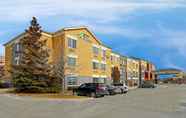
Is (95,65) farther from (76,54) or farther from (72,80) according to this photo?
(72,80)

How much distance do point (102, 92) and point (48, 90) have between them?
7.70 meters

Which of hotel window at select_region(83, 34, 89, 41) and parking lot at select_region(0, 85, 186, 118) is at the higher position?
hotel window at select_region(83, 34, 89, 41)

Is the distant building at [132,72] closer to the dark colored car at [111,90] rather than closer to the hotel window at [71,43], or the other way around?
the hotel window at [71,43]

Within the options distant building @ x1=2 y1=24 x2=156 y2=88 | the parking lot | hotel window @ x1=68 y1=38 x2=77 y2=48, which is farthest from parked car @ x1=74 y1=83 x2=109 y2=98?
hotel window @ x1=68 y1=38 x2=77 y2=48

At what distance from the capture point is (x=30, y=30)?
50.2m

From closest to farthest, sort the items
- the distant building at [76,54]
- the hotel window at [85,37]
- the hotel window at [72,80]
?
the distant building at [76,54] → the hotel window at [72,80] → the hotel window at [85,37]

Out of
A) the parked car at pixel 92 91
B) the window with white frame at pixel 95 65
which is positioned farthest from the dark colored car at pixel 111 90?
the window with white frame at pixel 95 65

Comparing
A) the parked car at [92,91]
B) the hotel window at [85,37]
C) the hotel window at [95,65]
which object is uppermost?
the hotel window at [85,37]

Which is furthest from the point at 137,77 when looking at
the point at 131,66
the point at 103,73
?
the point at 103,73

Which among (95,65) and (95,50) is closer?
(95,65)

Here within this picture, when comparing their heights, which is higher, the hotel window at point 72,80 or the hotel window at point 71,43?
the hotel window at point 71,43

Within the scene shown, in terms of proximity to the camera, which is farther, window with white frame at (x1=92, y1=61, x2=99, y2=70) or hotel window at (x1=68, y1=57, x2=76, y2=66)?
window with white frame at (x1=92, y1=61, x2=99, y2=70)

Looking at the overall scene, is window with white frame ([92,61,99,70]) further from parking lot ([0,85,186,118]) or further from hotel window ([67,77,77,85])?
parking lot ([0,85,186,118])

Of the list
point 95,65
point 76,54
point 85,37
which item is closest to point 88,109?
point 76,54
